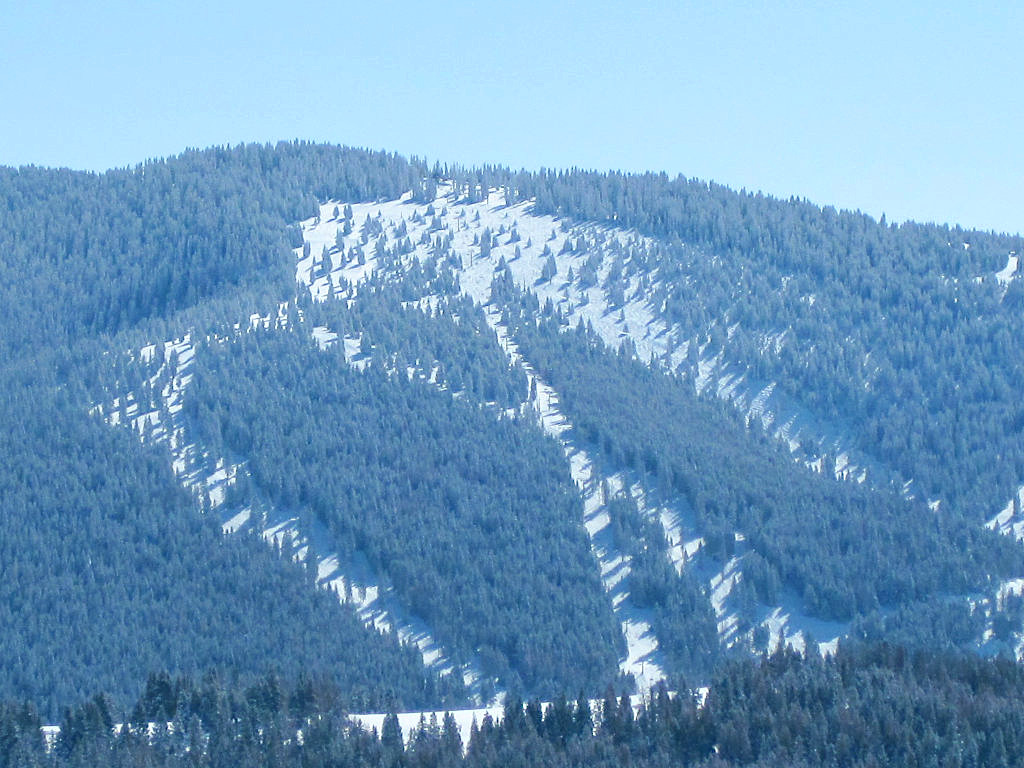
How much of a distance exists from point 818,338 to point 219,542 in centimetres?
4914

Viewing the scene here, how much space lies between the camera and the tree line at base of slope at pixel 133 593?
7756 cm

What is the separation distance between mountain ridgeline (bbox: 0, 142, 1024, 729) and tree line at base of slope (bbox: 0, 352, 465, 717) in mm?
209

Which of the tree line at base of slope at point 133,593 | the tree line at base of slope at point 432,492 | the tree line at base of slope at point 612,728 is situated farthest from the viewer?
the tree line at base of slope at point 432,492

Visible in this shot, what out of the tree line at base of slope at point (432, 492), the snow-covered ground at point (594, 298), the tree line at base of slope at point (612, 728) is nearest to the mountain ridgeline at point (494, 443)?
the tree line at base of slope at point (432, 492)

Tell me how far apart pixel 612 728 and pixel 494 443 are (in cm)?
4239

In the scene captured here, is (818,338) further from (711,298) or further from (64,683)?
(64,683)

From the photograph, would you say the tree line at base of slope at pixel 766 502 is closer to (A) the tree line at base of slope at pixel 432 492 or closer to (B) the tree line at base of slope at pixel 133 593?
(A) the tree line at base of slope at pixel 432 492

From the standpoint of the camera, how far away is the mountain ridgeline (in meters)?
81.2

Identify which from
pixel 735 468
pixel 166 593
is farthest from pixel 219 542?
pixel 735 468

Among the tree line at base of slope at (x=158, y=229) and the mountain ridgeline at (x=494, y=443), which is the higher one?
the tree line at base of slope at (x=158, y=229)

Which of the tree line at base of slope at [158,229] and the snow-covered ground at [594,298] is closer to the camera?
the snow-covered ground at [594,298]

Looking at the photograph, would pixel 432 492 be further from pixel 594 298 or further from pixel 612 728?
pixel 612 728

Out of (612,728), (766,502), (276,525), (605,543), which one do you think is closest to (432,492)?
(276,525)

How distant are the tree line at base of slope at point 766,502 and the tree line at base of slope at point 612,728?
87.4 ft
